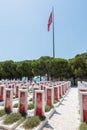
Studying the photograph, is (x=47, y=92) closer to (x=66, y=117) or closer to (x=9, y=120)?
(x=66, y=117)

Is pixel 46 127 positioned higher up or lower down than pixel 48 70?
lower down

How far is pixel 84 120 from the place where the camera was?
8297 millimetres

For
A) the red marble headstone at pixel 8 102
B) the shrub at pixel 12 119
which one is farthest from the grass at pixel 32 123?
the red marble headstone at pixel 8 102

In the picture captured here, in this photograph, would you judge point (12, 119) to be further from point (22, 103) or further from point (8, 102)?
point (8, 102)

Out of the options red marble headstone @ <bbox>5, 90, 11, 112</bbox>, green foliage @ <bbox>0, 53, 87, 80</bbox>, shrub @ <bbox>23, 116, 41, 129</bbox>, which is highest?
green foliage @ <bbox>0, 53, 87, 80</bbox>

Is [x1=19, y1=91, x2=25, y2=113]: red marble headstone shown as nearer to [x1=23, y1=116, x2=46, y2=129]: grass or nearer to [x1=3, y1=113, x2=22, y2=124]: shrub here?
[x1=3, y1=113, x2=22, y2=124]: shrub

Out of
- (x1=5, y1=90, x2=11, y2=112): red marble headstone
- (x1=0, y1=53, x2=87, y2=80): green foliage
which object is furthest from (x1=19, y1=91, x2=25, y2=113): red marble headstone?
(x1=0, y1=53, x2=87, y2=80): green foliage

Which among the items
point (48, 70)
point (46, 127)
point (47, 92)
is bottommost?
point (46, 127)

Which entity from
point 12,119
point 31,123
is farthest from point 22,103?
point 31,123

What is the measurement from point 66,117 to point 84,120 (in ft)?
4.12

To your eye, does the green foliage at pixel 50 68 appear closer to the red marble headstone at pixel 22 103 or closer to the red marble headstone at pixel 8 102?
the red marble headstone at pixel 8 102

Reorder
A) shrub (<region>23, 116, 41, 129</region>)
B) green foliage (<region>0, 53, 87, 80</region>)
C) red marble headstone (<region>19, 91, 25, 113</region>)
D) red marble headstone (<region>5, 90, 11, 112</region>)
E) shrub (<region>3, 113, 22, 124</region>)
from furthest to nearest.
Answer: green foliage (<region>0, 53, 87, 80</region>), red marble headstone (<region>5, 90, 11, 112</region>), red marble headstone (<region>19, 91, 25, 113</region>), shrub (<region>3, 113, 22, 124</region>), shrub (<region>23, 116, 41, 129</region>)

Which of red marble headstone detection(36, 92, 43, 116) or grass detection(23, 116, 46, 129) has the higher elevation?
red marble headstone detection(36, 92, 43, 116)

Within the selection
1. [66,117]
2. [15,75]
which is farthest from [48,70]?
[66,117]
